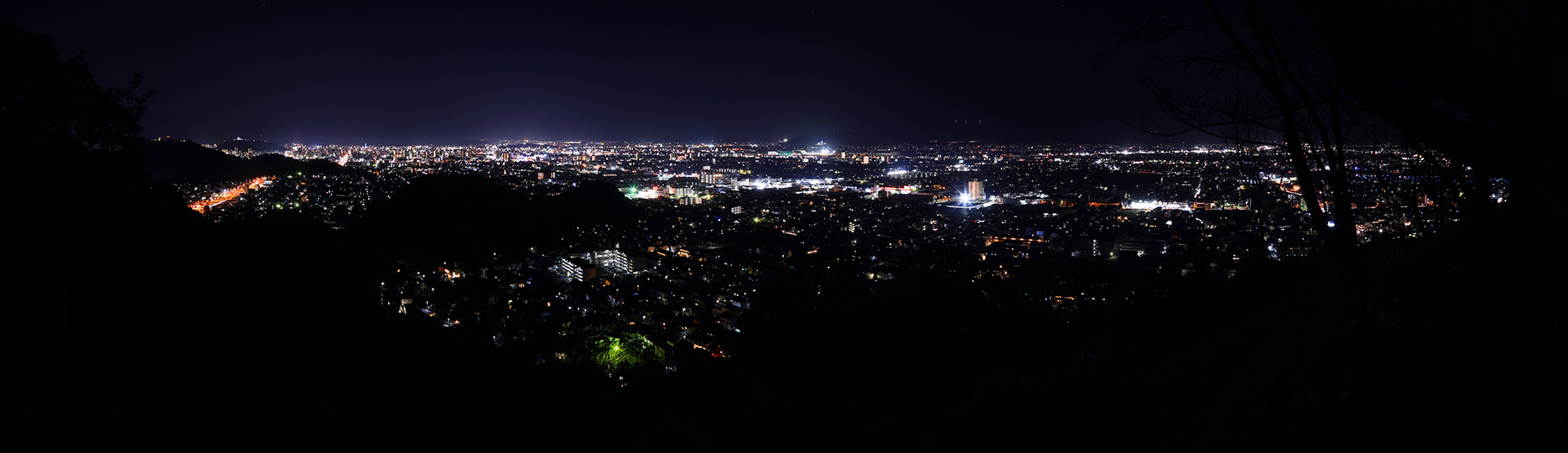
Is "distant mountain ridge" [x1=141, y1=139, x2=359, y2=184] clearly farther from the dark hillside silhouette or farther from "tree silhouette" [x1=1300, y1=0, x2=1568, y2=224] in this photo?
"tree silhouette" [x1=1300, y1=0, x2=1568, y2=224]

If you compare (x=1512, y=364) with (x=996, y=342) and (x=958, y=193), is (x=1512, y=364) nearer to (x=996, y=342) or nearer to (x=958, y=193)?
(x=996, y=342)

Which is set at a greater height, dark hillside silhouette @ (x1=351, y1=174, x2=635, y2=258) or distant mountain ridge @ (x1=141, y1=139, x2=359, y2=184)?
distant mountain ridge @ (x1=141, y1=139, x2=359, y2=184)

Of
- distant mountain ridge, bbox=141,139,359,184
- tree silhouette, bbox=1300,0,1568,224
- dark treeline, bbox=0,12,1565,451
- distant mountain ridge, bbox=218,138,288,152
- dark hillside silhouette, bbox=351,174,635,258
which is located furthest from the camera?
distant mountain ridge, bbox=218,138,288,152

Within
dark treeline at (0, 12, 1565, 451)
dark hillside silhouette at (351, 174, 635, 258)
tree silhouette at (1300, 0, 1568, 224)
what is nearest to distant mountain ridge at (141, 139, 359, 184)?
dark hillside silhouette at (351, 174, 635, 258)

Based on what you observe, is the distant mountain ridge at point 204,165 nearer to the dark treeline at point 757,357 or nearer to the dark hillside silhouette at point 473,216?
the dark hillside silhouette at point 473,216

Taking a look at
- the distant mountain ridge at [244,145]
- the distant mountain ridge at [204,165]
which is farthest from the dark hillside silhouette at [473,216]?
the distant mountain ridge at [244,145]

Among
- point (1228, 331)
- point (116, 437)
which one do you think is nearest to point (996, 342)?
point (1228, 331)
